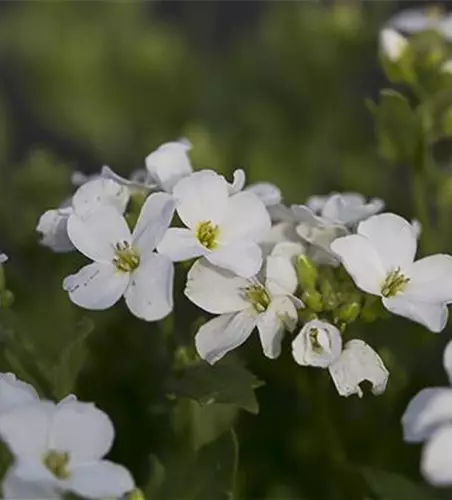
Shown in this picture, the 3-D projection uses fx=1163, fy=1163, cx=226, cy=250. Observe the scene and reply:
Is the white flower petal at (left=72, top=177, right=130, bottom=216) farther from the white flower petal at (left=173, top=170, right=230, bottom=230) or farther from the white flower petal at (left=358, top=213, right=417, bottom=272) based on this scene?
the white flower petal at (left=358, top=213, right=417, bottom=272)

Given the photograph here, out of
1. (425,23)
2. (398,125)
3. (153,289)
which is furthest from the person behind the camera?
(425,23)

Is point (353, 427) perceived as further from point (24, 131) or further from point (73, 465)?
point (24, 131)

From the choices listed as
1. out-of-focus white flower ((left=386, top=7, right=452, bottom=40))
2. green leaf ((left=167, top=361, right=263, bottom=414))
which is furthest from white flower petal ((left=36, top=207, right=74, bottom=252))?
out-of-focus white flower ((left=386, top=7, right=452, bottom=40))

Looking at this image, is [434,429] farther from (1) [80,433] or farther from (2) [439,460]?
(1) [80,433]

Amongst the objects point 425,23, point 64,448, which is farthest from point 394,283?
point 425,23

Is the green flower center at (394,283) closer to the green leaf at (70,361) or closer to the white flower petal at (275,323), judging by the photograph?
the white flower petal at (275,323)
